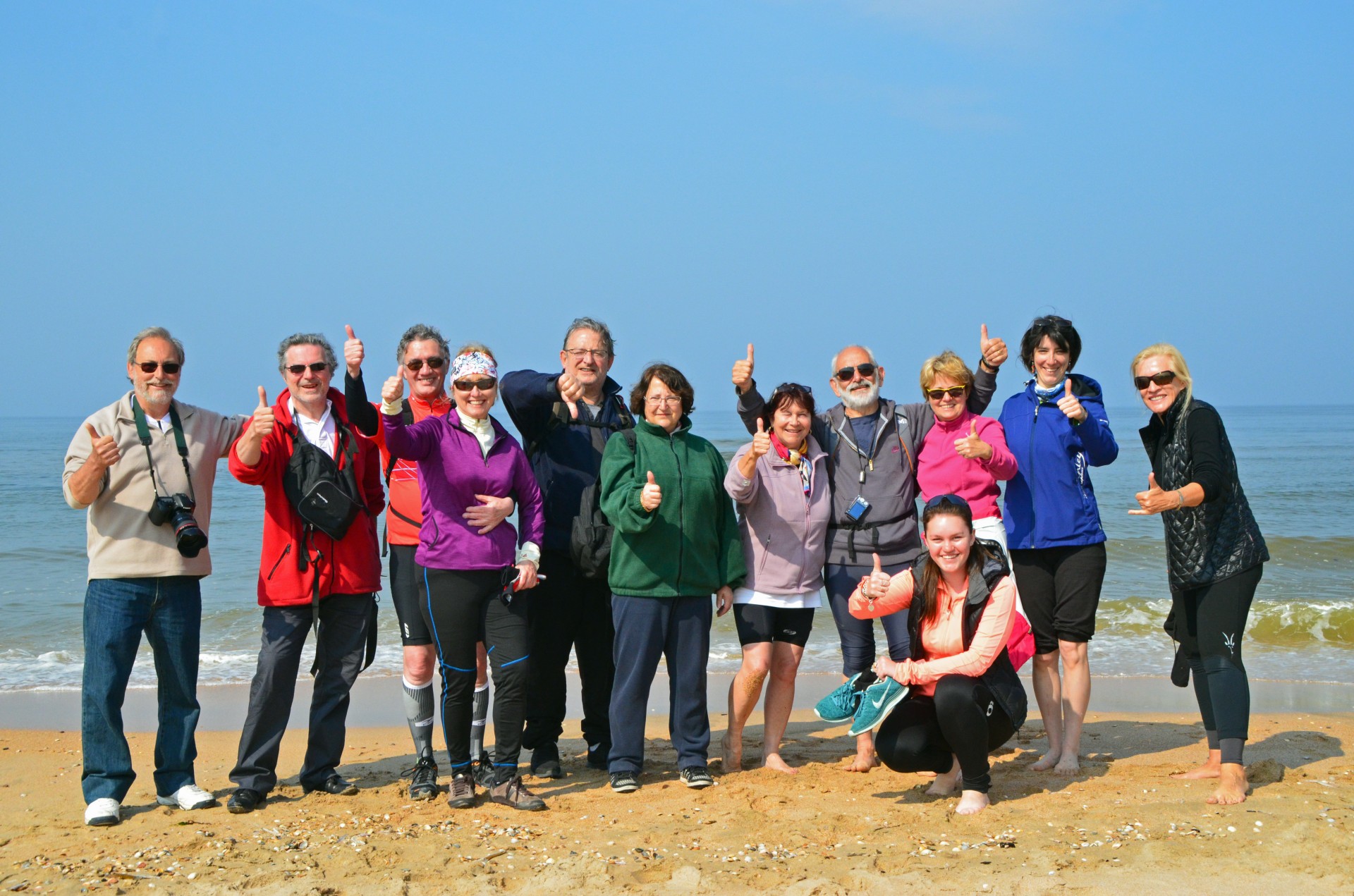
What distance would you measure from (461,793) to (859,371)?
2.71m

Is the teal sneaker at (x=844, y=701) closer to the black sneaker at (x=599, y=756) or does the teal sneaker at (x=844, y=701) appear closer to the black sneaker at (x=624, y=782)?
the black sneaker at (x=624, y=782)

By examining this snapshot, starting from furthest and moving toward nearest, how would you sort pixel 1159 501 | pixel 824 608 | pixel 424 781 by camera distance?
1. pixel 824 608
2. pixel 424 781
3. pixel 1159 501

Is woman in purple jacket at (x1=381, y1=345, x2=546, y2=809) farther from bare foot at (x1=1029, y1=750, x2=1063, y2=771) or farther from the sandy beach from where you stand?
bare foot at (x1=1029, y1=750, x2=1063, y2=771)

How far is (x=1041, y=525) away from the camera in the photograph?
4.93m

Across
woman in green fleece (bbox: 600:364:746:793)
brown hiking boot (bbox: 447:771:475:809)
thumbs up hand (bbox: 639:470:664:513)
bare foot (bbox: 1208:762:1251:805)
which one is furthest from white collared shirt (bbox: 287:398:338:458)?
bare foot (bbox: 1208:762:1251:805)

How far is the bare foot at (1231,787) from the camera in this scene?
4.42 meters

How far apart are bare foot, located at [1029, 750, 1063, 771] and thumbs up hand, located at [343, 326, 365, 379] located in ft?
12.2

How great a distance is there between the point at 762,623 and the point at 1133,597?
7566mm

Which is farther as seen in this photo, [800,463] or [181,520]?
[800,463]

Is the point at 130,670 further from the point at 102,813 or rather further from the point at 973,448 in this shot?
the point at 973,448

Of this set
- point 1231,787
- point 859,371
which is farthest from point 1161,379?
point 1231,787

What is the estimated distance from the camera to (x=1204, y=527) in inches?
179

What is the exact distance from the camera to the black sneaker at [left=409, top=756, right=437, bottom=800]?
4766 millimetres

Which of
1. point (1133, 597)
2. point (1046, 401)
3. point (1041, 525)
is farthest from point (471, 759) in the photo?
point (1133, 597)
